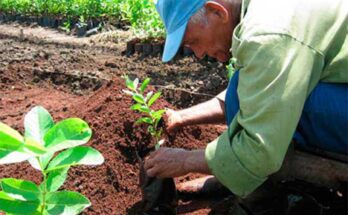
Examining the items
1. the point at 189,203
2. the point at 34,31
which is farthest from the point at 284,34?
the point at 34,31

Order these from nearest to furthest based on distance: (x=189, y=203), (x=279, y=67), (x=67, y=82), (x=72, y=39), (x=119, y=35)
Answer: (x=279, y=67) < (x=189, y=203) < (x=67, y=82) < (x=119, y=35) < (x=72, y=39)

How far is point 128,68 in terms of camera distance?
5.08 m

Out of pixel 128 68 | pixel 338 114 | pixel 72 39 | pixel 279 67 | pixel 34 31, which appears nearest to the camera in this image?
pixel 279 67

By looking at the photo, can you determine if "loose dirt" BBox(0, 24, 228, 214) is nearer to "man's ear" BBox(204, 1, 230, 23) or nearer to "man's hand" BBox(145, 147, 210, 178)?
"man's hand" BBox(145, 147, 210, 178)

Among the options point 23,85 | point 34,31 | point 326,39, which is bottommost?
point 34,31

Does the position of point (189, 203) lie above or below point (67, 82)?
above

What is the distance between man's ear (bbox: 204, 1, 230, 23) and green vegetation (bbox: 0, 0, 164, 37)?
4.13 meters

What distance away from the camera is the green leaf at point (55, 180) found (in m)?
1.19

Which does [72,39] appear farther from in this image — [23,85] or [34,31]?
[23,85]

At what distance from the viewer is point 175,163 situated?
6.36ft

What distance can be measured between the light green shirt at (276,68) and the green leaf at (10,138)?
0.83 meters

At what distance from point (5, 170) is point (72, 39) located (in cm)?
539

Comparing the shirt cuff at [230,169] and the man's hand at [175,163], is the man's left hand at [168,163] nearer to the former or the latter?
the man's hand at [175,163]

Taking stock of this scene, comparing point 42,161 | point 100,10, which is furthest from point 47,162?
point 100,10
